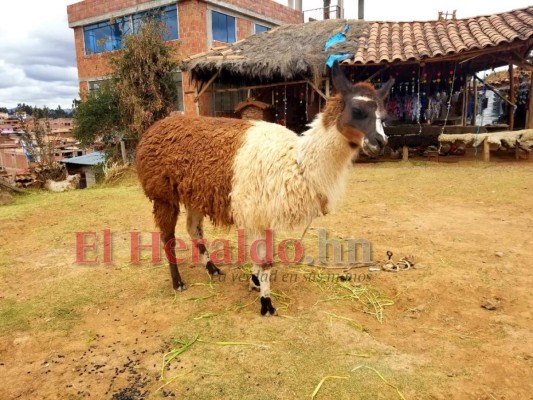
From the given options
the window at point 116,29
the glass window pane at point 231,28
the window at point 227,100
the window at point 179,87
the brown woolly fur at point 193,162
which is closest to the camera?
the brown woolly fur at point 193,162

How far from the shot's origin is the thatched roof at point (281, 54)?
11.4 metres

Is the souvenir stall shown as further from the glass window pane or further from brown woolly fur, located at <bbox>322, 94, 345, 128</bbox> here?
brown woolly fur, located at <bbox>322, 94, 345, 128</bbox>

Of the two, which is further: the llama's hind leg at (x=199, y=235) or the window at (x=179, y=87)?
the window at (x=179, y=87)

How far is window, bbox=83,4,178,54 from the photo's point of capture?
59.5ft

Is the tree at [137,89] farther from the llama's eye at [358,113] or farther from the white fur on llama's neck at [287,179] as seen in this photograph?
the llama's eye at [358,113]

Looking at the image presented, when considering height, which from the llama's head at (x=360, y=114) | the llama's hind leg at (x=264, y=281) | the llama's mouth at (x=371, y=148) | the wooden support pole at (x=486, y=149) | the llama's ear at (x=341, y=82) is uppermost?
the llama's ear at (x=341, y=82)

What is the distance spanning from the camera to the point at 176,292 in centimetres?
397

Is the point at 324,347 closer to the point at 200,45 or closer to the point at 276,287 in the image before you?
the point at 276,287

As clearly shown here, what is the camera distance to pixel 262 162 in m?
3.40

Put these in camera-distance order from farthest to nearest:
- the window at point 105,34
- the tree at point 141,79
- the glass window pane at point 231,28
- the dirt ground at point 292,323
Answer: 1. the window at point 105,34
2. the glass window pane at point 231,28
3. the tree at point 141,79
4. the dirt ground at point 292,323

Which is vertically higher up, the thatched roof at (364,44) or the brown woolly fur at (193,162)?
the thatched roof at (364,44)

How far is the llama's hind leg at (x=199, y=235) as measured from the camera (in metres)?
4.37

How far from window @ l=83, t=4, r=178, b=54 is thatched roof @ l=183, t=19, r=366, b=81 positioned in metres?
5.29

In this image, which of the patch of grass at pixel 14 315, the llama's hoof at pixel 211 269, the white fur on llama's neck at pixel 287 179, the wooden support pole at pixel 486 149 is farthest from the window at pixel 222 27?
the patch of grass at pixel 14 315
